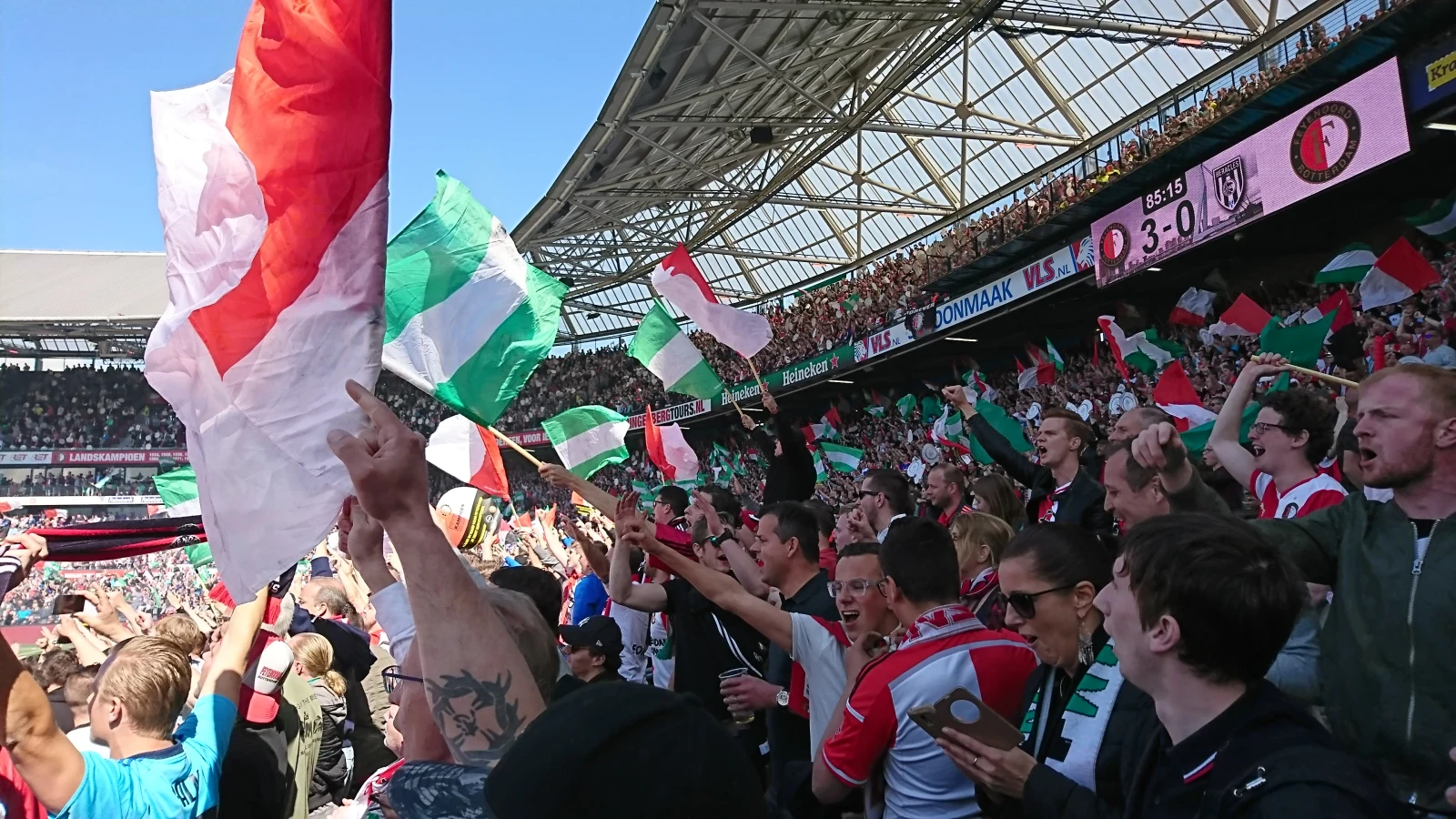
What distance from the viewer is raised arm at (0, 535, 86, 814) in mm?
2303

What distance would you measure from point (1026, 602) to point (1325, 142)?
1109cm

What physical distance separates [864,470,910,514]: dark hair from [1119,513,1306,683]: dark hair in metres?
4.15

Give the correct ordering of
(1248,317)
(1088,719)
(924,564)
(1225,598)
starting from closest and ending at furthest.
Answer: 1. (1225,598)
2. (1088,719)
3. (924,564)
4. (1248,317)

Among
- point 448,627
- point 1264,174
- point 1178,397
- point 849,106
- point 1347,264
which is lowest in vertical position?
point 448,627

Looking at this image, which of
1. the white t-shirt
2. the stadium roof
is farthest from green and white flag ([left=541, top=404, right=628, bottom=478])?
the stadium roof

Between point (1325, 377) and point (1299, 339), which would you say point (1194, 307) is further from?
point (1325, 377)

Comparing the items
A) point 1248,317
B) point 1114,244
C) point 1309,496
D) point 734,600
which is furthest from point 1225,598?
point 1114,244

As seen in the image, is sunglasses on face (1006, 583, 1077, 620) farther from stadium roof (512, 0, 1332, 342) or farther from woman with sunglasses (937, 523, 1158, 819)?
stadium roof (512, 0, 1332, 342)

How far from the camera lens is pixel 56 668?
434cm

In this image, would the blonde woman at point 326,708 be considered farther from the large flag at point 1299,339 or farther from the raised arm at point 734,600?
the large flag at point 1299,339

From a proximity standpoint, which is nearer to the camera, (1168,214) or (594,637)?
(594,637)

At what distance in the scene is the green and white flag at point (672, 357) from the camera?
31.4 ft

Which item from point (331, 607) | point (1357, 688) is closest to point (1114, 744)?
point (1357, 688)

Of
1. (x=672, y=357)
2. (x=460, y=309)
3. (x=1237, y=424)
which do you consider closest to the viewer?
(x=1237, y=424)
